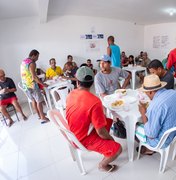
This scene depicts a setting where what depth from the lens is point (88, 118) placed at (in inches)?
51.3

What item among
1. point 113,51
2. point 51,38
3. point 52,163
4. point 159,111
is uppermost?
point 51,38

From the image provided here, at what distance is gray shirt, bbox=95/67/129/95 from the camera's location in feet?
7.07

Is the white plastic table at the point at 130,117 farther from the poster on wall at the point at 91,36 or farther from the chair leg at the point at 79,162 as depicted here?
the poster on wall at the point at 91,36

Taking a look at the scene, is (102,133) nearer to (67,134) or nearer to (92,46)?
(67,134)

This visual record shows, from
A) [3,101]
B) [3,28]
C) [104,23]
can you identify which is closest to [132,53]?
[104,23]

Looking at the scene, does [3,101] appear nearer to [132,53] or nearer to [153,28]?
[132,53]

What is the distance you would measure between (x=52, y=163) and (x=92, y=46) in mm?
3960

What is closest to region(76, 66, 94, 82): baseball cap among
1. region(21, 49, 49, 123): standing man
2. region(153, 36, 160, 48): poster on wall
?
region(21, 49, 49, 123): standing man

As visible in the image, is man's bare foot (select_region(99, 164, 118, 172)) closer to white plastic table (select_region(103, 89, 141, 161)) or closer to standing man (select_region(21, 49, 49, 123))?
white plastic table (select_region(103, 89, 141, 161))

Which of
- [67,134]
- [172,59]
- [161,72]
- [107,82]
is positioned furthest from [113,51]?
[67,134]

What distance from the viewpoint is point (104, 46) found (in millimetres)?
5156

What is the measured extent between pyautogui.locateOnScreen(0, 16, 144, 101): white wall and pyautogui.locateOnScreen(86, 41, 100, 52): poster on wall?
97 millimetres

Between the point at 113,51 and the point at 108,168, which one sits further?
the point at 113,51

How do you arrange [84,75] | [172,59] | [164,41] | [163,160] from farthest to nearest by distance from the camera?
1. [164,41]
2. [172,59]
3. [163,160]
4. [84,75]
